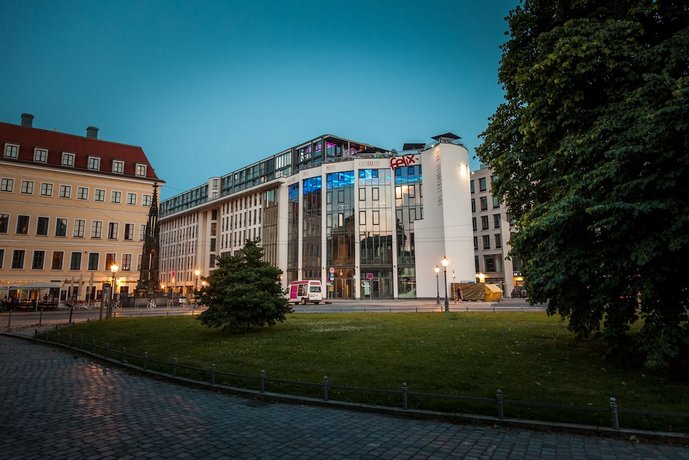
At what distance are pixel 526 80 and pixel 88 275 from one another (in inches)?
2225

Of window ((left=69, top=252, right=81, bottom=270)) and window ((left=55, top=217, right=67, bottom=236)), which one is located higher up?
window ((left=55, top=217, right=67, bottom=236))

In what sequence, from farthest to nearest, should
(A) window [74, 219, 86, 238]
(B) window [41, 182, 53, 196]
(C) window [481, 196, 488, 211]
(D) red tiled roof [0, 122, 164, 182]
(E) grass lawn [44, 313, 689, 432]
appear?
1. (C) window [481, 196, 488, 211]
2. (A) window [74, 219, 86, 238]
3. (B) window [41, 182, 53, 196]
4. (D) red tiled roof [0, 122, 164, 182]
5. (E) grass lawn [44, 313, 689, 432]

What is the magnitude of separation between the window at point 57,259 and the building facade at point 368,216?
67.0ft

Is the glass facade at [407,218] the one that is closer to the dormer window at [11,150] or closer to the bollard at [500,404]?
the dormer window at [11,150]

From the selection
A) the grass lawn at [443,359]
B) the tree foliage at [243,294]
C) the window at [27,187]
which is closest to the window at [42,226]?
the window at [27,187]

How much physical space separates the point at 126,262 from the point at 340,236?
3160 cm

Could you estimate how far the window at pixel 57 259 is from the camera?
49.7 meters

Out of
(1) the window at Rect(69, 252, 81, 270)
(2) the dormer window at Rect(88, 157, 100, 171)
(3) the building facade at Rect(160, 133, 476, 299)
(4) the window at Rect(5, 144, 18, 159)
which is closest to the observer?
(4) the window at Rect(5, 144, 18, 159)

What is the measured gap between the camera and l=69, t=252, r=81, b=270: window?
1992 inches

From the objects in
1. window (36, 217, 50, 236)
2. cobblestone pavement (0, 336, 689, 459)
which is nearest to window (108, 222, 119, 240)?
window (36, 217, 50, 236)

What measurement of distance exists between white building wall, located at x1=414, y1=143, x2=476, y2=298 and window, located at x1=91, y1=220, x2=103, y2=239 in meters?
44.5

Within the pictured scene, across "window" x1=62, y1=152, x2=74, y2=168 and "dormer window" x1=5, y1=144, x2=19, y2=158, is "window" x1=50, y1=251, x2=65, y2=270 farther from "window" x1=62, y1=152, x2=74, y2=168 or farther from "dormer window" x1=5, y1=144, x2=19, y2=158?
"dormer window" x1=5, y1=144, x2=19, y2=158

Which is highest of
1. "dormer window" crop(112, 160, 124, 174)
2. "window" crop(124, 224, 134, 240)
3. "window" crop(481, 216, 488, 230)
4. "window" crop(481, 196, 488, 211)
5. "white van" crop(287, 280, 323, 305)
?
"dormer window" crop(112, 160, 124, 174)

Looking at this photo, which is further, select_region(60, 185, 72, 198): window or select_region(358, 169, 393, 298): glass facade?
select_region(358, 169, 393, 298): glass facade
